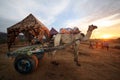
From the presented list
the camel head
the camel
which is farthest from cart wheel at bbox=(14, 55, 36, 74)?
the camel head

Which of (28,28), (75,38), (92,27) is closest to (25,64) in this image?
(75,38)

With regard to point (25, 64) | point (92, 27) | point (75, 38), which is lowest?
point (25, 64)

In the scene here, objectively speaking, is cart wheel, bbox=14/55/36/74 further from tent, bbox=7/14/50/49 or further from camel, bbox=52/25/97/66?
tent, bbox=7/14/50/49

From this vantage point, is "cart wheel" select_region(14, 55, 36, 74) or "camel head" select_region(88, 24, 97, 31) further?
"camel head" select_region(88, 24, 97, 31)

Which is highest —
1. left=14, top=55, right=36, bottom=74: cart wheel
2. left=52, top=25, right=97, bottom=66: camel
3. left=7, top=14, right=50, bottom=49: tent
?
left=7, top=14, right=50, bottom=49: tent

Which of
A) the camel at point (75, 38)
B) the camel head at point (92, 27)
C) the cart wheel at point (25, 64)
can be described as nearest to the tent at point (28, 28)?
the camel at point (75, 38)

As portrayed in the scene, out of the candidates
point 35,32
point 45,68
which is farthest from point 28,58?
point 35,32

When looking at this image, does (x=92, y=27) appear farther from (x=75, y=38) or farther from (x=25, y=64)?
(x=25, y=64)

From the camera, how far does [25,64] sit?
586cm

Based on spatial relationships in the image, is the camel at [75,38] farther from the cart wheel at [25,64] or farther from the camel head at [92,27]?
the cart wheel at [25,64]

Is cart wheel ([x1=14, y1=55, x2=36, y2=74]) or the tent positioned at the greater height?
the tent

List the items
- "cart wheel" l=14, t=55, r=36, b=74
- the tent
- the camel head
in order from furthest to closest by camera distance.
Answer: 1. the tent
2. the camel head
3. "cart wheel" l=14, t=55, r=36, b=74

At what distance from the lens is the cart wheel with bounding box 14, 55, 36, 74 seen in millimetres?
5785

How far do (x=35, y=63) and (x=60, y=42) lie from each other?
298cm
